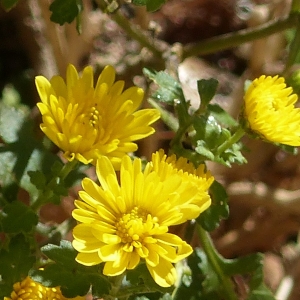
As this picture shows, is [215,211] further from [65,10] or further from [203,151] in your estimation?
[65,10]

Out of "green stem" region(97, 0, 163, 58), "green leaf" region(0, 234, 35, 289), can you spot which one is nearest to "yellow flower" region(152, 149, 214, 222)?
"green leaf" region(0, 234, 35, 289)

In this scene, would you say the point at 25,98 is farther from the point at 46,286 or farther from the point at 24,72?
the point at 46,286

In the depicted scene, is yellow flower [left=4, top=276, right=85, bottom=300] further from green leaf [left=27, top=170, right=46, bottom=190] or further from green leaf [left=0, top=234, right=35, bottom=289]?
green leaf [left=27, top=170, right=46, bottom=190]

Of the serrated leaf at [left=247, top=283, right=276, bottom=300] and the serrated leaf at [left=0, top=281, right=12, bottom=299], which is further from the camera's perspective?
the serrated leaf at [left=247, top=283, right=276, bottom=300]

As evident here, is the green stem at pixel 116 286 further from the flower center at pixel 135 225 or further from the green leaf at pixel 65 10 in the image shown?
the green leaf at pixel 65 10

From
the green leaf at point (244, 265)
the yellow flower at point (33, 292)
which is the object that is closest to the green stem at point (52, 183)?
the yellow flower at point (33, 292)

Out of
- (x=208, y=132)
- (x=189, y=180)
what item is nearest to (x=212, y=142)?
(x=208, y=132)
